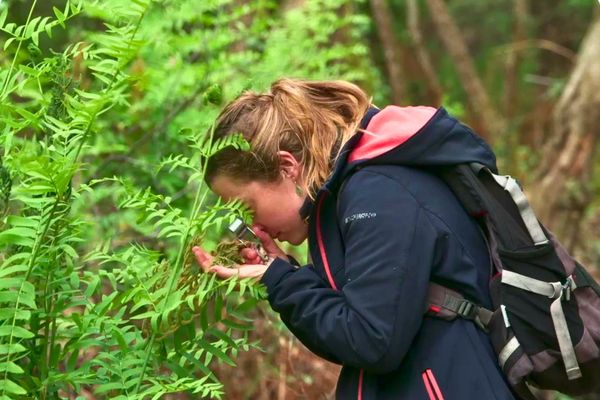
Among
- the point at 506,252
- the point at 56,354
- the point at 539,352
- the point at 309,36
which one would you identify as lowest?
the point at 309,36

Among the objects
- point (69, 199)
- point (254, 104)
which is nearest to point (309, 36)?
point (254, 104)

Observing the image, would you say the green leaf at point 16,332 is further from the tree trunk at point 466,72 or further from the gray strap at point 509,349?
the tree trunk at point 466,72

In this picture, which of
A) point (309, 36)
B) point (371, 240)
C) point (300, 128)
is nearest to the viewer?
point (371, 240)

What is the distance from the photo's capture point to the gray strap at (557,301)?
2746 mm

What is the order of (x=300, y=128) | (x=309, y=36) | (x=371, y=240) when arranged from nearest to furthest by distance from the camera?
(x=371, y=240) < (x=300, y=128) < (x=309, y=36)

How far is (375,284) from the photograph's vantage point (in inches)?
105

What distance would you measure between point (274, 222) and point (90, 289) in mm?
572

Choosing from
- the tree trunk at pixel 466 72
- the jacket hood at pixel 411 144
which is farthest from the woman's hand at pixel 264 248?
the tree trunk at pixel 466 72

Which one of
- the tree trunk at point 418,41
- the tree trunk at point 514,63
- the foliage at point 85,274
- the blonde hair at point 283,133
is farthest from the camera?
the tree trunk at point 514,63

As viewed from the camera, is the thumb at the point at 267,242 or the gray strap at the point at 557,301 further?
the thumb at the point at 267,242

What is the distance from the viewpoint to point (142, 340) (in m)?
2.83

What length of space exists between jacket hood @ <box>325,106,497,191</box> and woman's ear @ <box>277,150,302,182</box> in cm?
17

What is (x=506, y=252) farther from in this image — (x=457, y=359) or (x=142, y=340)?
(x=142, y=340)

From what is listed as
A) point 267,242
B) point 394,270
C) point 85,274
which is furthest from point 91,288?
point 394,270
